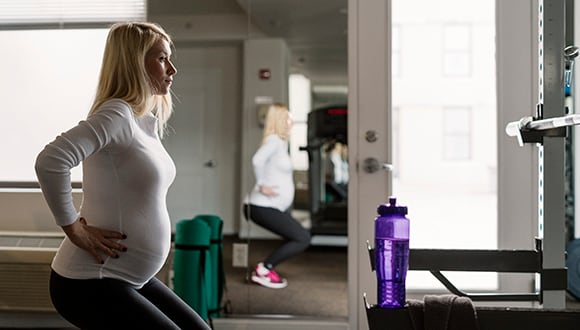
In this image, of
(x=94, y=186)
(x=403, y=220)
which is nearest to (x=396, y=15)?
(x=403, y=220)

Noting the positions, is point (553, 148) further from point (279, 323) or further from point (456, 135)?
point (279, 323)

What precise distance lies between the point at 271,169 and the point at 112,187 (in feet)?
6.15

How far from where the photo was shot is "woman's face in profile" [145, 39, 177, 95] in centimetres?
151

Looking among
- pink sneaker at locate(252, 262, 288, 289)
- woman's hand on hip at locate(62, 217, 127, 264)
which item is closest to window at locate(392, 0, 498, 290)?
pink sneaker at locate(252, 262, 288, 289)

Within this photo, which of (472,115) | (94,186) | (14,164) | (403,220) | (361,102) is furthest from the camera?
(472,115)

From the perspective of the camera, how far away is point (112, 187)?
1.38 m

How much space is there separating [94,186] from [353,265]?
61.2 inches

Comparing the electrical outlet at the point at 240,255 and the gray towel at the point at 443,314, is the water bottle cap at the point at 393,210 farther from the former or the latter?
the electrical outlet at the point at 240,255

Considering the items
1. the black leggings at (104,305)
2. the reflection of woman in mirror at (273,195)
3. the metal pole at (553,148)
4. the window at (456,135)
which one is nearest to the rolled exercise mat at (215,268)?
the reflection of woman in mirror at (273,195)

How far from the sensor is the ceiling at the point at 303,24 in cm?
295

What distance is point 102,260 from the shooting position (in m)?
1.37

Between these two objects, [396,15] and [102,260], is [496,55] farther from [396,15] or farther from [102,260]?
[102,260]

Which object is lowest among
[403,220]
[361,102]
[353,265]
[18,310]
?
[18,310]

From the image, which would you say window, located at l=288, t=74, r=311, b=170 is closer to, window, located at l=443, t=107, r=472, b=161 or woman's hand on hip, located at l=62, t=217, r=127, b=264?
window, located at l=443, t=107, r=472, b=161
